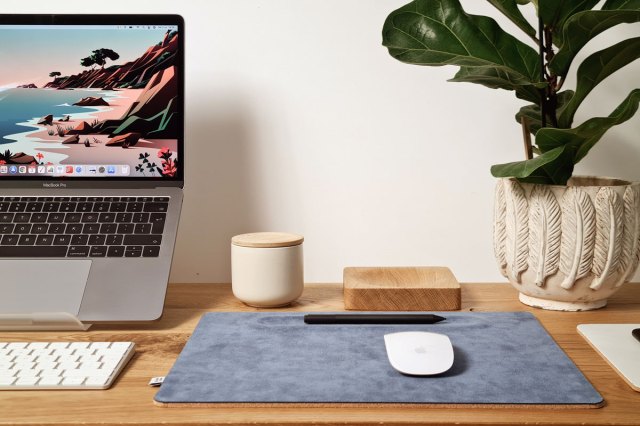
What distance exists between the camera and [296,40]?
1.16 metres

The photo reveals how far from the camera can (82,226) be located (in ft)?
3.31

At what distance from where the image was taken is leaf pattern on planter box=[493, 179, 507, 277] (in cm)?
98

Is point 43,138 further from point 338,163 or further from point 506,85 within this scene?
point 506,85

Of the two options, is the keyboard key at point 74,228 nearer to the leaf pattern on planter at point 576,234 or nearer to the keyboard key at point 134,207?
the keyboard key at point 134,207

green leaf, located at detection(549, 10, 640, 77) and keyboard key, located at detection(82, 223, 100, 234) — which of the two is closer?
green leaf, located at detection(549, 10, 640, 77)

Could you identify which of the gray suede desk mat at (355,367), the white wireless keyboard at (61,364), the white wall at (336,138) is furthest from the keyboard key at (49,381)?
the white wall at (336,138)

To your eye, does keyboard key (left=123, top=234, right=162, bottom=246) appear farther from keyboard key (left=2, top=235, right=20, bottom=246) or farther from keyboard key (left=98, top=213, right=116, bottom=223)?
keyboard key (left=2, top=235, right=20, bottom=246)

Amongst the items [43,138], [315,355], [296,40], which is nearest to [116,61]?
[43,138]

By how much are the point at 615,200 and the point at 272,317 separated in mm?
485

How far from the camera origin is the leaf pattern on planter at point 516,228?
94cm

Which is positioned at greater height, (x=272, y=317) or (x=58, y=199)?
(x=58, y=199)

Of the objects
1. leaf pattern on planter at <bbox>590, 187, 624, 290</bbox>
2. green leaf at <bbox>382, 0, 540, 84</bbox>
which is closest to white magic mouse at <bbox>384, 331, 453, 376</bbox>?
leaf pattern on planter at <bbox>590, 187, 624, 290</bbox>

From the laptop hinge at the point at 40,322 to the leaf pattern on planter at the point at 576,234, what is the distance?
650mm

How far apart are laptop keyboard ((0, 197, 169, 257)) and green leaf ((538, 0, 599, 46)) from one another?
606mm
